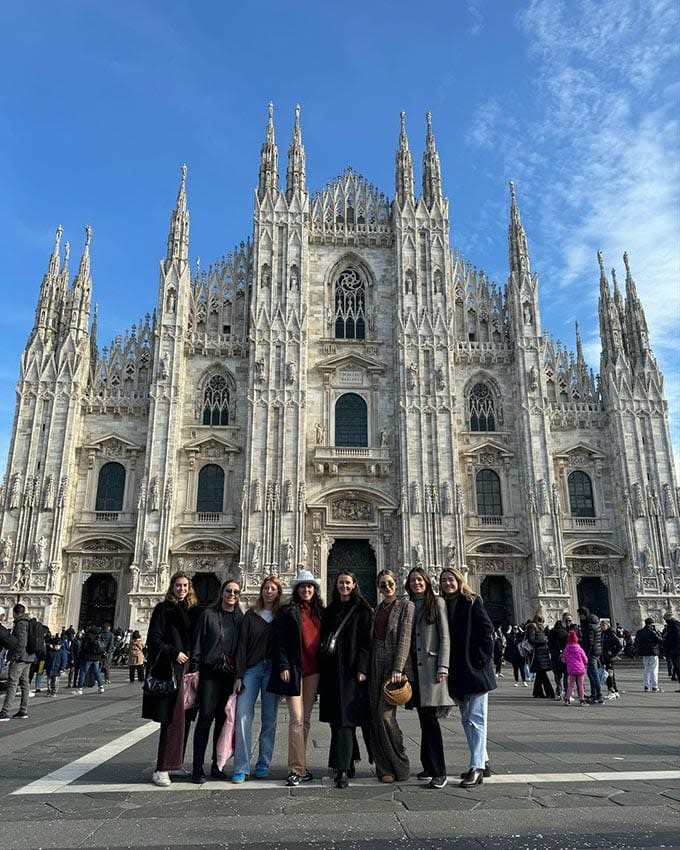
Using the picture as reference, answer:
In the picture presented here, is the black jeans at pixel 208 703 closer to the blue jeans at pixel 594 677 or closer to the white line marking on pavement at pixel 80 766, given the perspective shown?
the white line marking on pavement at pixel 80 766

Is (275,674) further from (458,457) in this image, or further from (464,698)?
(458,457)

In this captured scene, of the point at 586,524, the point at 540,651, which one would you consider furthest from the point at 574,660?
the point at 586,524

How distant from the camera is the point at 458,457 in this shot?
29.0 meters

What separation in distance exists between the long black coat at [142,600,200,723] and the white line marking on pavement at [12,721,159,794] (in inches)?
28.5

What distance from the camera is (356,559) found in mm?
28203

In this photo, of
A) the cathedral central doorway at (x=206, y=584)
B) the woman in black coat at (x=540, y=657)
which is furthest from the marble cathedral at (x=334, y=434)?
the woman in black coat at (x=540, y=657)

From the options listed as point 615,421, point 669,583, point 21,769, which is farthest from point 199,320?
point 21,769

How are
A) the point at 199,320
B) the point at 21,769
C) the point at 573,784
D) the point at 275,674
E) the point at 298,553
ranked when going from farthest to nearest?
the point at 199,320 → the point at 298,553 → the point at 21,769 → the point at 275,674 → the point at 573,784

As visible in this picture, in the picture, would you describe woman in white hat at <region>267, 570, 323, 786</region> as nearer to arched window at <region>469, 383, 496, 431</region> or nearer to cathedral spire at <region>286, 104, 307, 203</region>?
arched window at <region>469, 383, 496, 431</region>

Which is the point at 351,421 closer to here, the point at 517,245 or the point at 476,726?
the point at 517,245

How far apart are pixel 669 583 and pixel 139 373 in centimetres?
2399

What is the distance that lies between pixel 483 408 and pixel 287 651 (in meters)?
25.7

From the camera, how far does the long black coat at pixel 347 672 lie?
19.4 ft

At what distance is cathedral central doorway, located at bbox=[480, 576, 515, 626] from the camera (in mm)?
27797
